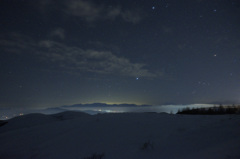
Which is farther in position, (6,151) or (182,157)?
(6,151)

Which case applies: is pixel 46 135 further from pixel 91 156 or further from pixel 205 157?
pixel 205 157

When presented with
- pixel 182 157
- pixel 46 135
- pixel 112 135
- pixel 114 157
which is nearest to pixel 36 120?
pixel 46 135

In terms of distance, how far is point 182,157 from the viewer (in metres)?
2.70

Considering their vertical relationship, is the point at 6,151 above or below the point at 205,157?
below

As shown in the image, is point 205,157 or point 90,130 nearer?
point 205,157

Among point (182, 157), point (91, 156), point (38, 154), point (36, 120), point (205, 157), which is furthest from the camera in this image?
point (36, 120)

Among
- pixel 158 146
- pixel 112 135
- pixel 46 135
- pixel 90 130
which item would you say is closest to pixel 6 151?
pixel 46 135

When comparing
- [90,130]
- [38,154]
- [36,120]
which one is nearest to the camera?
[38,154]

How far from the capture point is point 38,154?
147 inches

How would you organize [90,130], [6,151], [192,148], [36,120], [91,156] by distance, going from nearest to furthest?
1. [192,148]
2. [91,156]
3. [6,151]
4. [90,130]
5. [36,120]

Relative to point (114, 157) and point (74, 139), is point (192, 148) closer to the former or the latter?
point (114, 157)

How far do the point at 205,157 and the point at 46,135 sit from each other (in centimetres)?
542

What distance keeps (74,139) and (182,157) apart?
11.1 ft

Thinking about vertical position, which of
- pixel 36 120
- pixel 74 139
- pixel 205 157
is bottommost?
pixel 36 120
